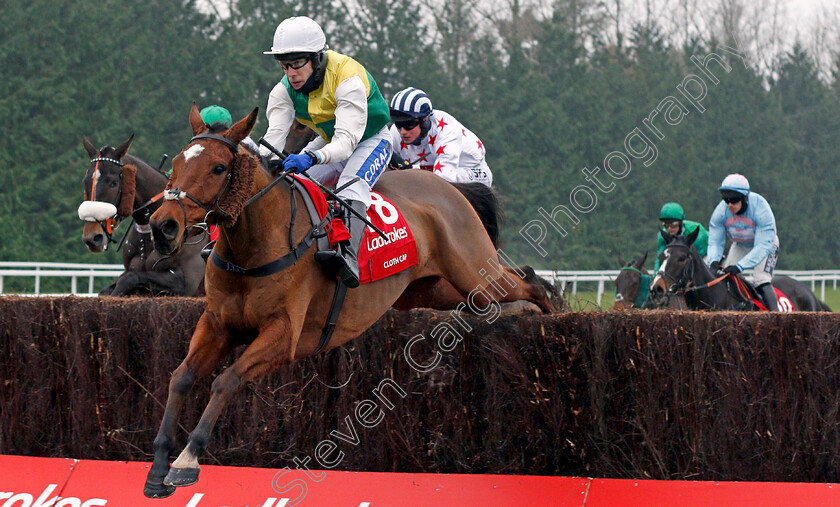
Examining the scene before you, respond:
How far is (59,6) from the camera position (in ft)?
65.4

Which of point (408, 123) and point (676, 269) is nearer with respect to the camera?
point (408, 123)

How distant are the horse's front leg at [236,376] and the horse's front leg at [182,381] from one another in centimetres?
6

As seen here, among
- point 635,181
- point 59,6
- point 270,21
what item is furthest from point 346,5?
point 635,181

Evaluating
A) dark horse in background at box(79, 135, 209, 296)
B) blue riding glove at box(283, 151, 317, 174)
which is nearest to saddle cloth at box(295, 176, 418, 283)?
blue riding glove at box(283, 151, 317, 174)

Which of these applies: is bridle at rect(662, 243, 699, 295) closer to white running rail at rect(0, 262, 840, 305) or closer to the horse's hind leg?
white running rail at rect(0, 262, 840, 305)

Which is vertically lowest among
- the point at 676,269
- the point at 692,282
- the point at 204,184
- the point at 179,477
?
the point at 179,477

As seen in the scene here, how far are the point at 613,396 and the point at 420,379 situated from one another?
3.23ft

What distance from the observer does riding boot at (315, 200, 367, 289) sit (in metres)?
4.27

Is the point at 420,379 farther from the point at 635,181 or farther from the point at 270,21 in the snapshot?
the point at 635,181

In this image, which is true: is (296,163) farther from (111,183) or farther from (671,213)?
(671,213)

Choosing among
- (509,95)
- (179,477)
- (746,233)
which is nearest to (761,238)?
(746,233)

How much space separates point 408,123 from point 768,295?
4.35m

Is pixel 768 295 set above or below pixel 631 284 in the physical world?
above

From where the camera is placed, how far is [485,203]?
5.89 meters
